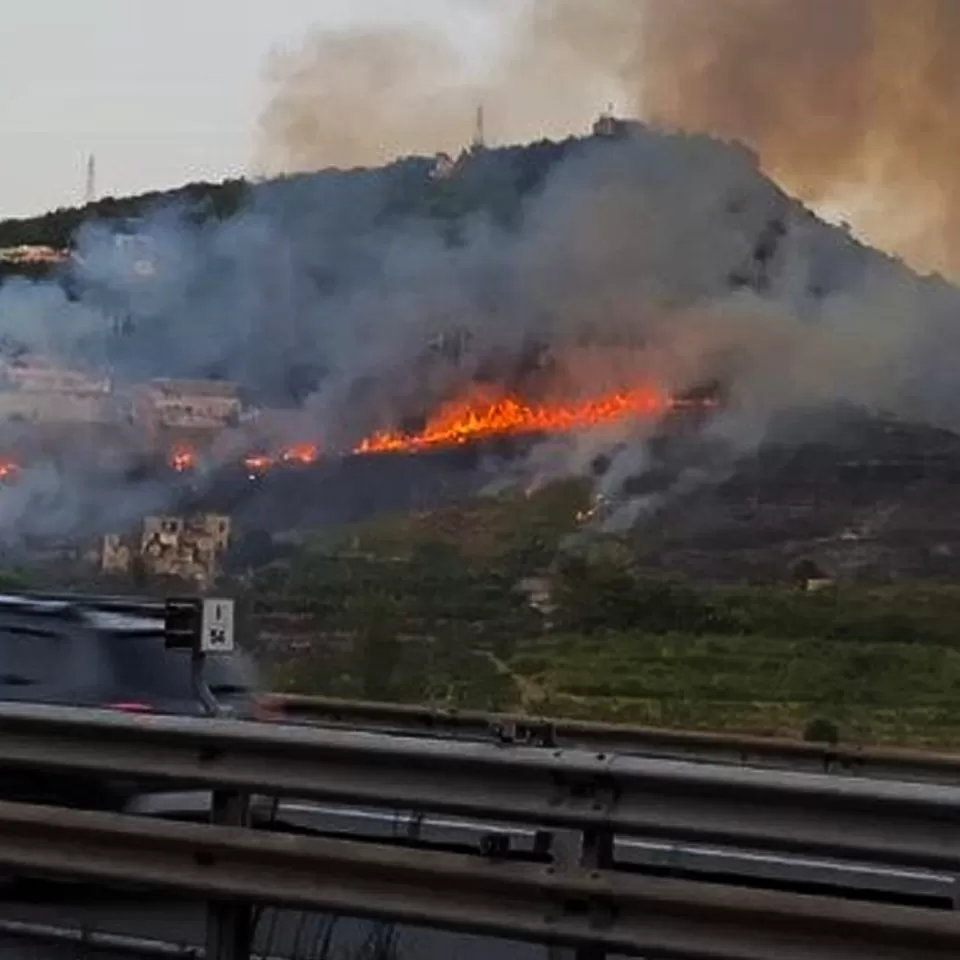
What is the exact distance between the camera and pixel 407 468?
21609 mm

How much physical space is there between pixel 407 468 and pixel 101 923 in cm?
1416

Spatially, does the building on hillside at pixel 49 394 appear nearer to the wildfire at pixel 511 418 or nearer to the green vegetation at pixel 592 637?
the wildfire at pixel 511 418

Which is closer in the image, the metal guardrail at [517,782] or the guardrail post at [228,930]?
the metal guardrail at [517,782]

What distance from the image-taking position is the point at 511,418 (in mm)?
22062

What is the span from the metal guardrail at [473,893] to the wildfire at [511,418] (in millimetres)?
15121

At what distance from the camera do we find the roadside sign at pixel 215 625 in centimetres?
956

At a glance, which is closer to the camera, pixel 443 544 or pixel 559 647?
pixel 559 647

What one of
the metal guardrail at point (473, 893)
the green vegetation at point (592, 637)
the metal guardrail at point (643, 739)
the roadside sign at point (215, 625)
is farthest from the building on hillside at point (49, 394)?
the metal guardrail at point (473, 893)

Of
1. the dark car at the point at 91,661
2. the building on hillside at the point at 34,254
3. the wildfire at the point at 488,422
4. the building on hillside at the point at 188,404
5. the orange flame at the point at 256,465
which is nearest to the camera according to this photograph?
the dark car at the point at 91,661

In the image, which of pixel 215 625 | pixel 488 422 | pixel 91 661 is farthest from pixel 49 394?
pixel 215 625

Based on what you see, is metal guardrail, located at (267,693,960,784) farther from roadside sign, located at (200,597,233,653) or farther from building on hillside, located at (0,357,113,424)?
building on hillside, located at (0,357,113,424)

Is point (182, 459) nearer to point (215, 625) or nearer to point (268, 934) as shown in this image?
point (215, 625)

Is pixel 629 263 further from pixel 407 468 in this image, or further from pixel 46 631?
pixel 46 631

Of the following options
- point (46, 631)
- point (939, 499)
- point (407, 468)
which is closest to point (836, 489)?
point (939, 499)
